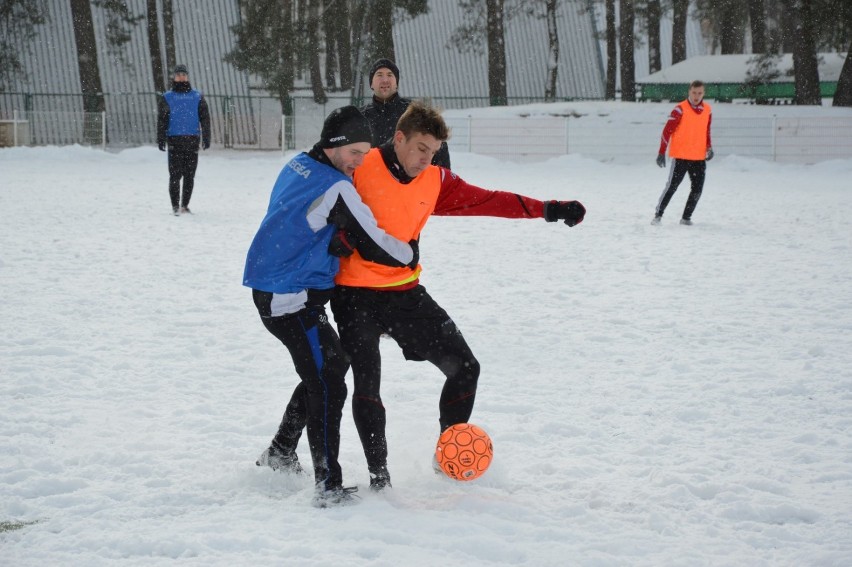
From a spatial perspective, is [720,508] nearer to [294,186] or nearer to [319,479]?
[319,479]

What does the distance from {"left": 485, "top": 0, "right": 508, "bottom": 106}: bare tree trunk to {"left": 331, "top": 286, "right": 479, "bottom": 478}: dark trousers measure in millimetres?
24619

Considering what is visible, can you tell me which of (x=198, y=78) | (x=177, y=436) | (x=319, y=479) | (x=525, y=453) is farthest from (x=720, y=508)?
(x=198, y=78)

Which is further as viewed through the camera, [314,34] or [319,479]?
[314,34]

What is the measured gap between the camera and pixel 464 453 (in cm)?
351

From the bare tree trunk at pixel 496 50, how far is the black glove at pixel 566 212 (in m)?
24.3

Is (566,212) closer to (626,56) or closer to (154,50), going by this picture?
(626,56)

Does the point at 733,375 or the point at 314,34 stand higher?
the point at 314,34

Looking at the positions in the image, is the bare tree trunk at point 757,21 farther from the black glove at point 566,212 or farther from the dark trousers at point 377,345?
the dark trousers at point 377,345

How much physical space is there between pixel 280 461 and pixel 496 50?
25.9m

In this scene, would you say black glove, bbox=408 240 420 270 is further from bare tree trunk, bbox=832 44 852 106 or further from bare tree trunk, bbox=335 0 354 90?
bare tree trunk, bbox=335 0 354 90

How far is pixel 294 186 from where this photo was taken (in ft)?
11.1

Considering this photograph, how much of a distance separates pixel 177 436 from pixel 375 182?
63.6 inches

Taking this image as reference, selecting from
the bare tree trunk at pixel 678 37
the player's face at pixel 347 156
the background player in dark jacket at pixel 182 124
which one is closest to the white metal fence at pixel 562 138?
the background player in dark jacket at pixel 182 124

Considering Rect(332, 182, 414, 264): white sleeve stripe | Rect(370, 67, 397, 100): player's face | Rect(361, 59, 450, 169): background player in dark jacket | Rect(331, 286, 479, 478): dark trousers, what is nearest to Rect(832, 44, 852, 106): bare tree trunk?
Rect(361, 59, 450, 169): background player in dark jacket
